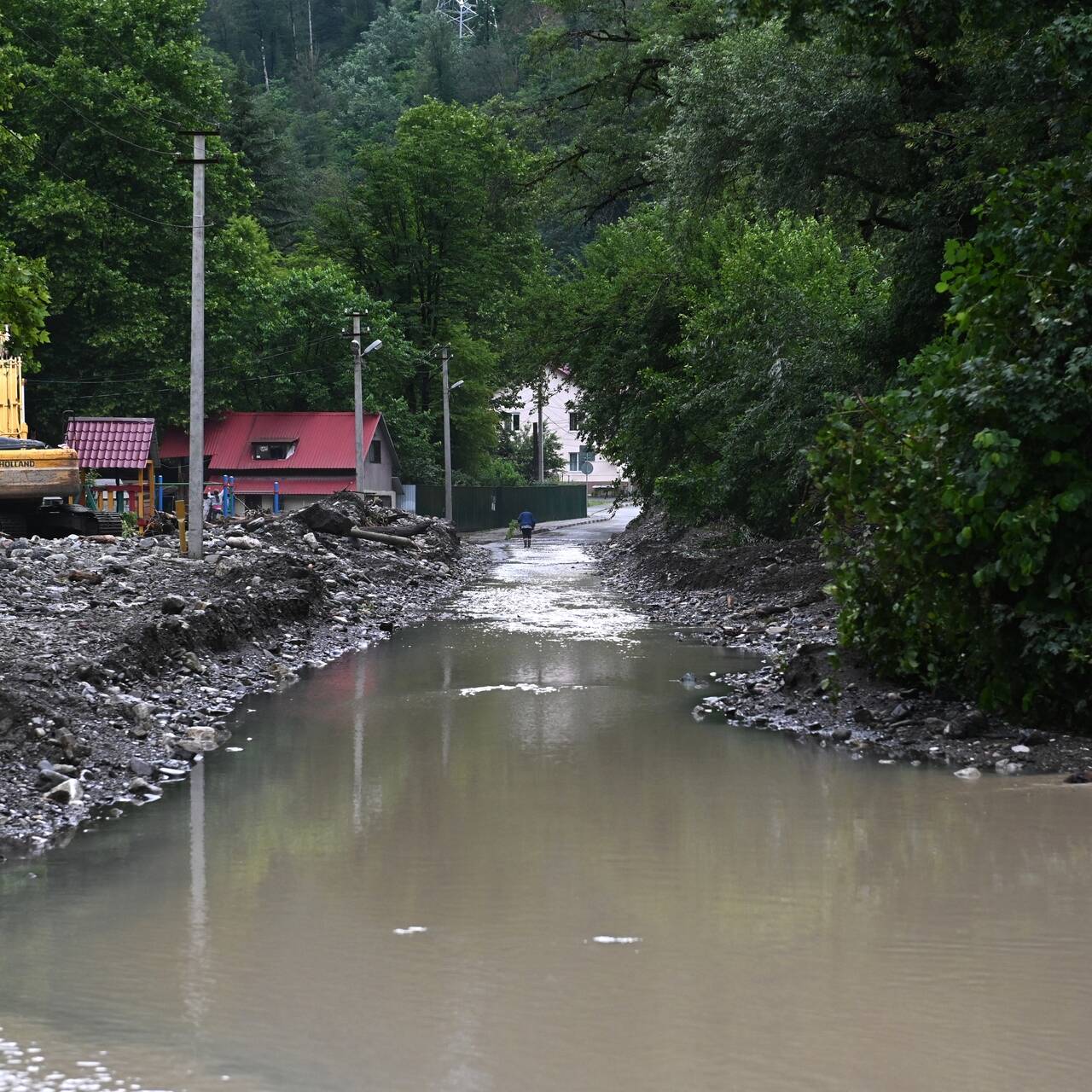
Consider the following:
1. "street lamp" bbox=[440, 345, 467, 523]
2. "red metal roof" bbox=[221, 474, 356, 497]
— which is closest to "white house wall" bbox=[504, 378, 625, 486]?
"street lamp" bbox=[440, 345, 467, 523]

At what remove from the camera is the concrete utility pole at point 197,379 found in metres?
25.0

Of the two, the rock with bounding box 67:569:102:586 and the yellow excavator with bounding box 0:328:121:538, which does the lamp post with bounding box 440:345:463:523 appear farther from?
the rock with bounding box 67:569:102:586

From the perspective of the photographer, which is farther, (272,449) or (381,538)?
(272,449)

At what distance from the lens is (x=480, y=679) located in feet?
54.3

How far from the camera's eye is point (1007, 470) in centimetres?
1069

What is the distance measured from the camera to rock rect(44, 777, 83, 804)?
31.4ft

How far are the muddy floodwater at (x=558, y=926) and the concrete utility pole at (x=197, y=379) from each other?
504 inches

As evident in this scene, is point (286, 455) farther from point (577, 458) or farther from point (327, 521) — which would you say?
point (577, 458)

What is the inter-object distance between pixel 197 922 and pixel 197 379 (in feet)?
62.8

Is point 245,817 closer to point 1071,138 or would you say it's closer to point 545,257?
point 1071,138

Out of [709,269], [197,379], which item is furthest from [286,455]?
[197,379]

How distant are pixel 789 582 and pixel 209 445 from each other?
1562 inches

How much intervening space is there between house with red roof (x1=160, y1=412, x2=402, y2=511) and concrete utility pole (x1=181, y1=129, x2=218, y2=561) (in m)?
31.4

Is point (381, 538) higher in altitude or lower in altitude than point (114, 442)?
lower
